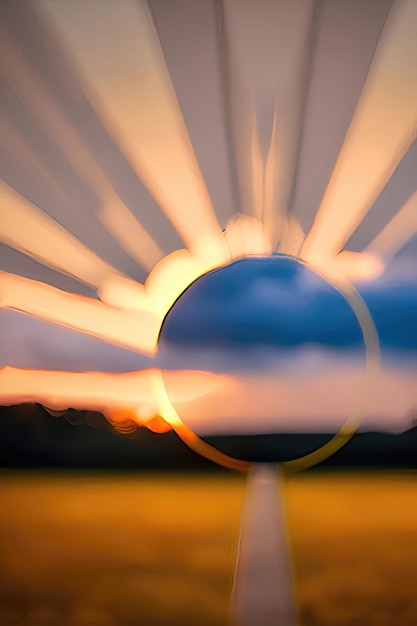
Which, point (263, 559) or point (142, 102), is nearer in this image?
point (263, 559)

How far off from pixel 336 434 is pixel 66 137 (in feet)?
2.89

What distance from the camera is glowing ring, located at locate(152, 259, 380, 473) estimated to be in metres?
1.11

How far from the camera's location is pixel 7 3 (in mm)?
1179

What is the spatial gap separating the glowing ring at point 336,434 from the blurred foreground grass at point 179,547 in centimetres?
3

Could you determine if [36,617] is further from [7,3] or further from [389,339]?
[7,3]

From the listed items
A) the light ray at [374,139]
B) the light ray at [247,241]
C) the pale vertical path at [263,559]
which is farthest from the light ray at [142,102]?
the pale vertical path at [263,559]

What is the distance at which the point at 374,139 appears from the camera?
1172mm

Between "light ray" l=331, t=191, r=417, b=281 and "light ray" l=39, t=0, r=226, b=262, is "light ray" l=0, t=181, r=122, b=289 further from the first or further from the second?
"light ray" l=331, t=191, r=417, b=281

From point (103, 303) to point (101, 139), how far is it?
37 cm

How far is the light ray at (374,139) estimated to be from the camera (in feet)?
3.81

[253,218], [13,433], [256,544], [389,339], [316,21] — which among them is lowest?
[256,544]

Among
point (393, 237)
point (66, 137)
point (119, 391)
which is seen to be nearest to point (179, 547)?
point (119, 391)

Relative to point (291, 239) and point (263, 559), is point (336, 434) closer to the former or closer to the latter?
point (263, 559)

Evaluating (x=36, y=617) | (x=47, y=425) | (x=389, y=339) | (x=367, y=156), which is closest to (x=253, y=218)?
(x=367, y=156)
